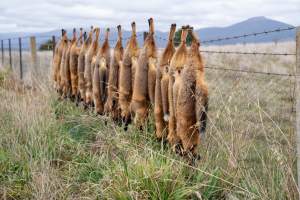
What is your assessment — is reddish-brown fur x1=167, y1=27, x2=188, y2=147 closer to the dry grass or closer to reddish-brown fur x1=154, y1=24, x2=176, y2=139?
reddish-brown fur x1=154, y1=24, x2=176, y2=139

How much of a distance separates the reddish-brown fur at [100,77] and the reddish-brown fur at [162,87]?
1.73m

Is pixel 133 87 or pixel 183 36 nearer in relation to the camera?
pixel 183 36

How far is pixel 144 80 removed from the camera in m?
5.67

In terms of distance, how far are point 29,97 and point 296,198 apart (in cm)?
513

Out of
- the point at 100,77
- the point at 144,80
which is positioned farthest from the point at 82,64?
the point at 144,80

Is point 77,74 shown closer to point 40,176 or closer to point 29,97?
point 29,97

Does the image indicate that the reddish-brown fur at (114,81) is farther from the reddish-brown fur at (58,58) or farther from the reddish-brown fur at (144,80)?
the reddish-brown fur at (58,58)

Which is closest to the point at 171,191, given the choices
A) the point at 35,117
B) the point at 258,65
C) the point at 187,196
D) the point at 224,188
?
the point at 187,196

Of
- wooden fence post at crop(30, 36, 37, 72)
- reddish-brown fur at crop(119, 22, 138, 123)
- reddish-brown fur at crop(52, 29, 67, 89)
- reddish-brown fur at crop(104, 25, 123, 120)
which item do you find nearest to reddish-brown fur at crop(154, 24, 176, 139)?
reddish-brown fur at crop(119, 22, 138, 123)

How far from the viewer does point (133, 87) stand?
5918mm

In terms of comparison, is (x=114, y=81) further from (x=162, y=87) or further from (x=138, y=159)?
(x=138, y=159)

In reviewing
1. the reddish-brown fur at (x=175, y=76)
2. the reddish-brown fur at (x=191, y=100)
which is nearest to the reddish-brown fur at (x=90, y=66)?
the reddish-brown fur at (x=175, y=76)

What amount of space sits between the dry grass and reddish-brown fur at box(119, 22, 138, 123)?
300 millimetres

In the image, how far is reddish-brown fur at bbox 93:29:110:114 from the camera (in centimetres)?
690
